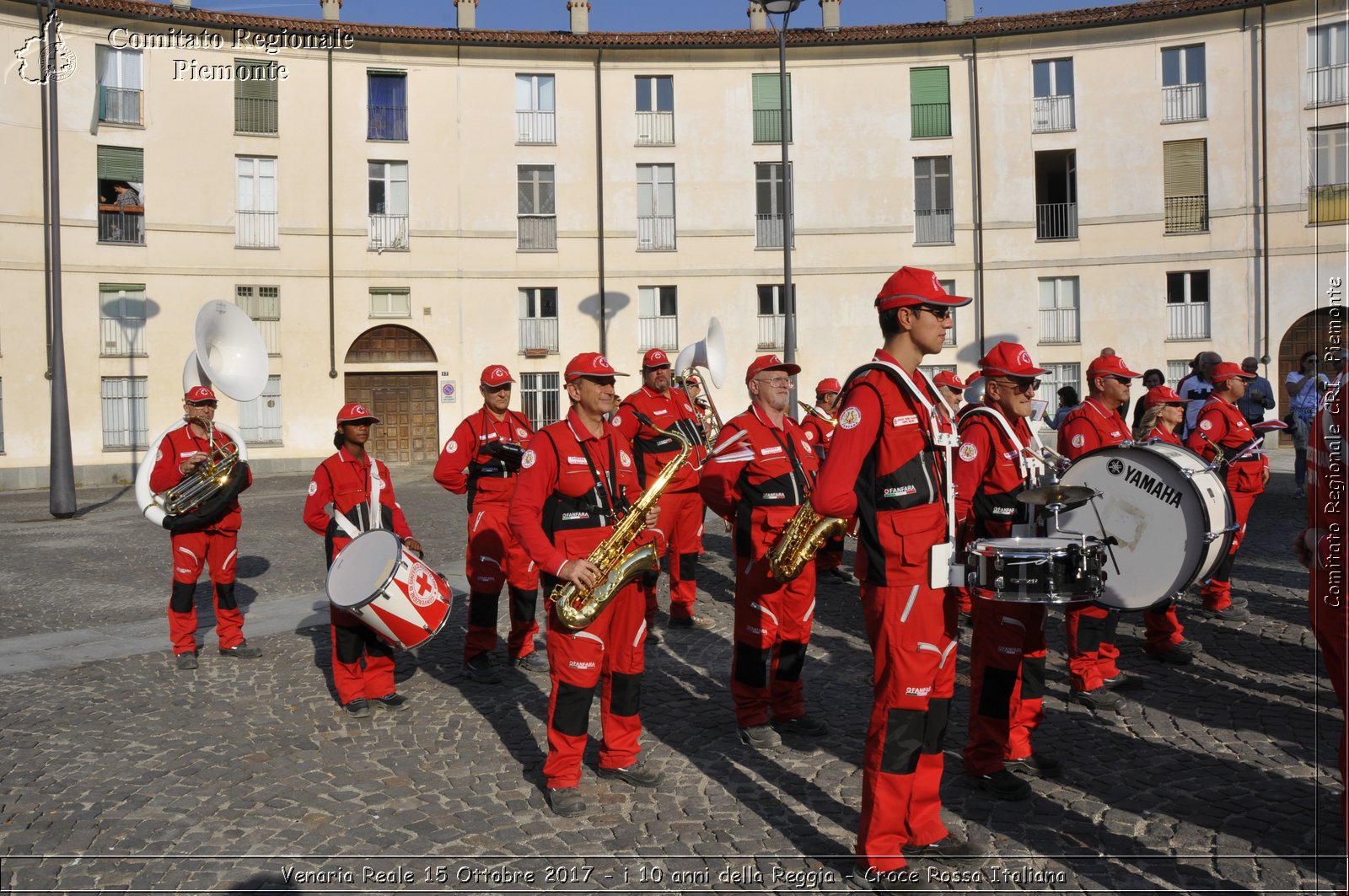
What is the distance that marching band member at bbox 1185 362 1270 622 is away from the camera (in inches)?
342

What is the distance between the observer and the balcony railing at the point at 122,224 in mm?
28344

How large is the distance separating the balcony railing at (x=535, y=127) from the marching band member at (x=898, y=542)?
93.3 feet

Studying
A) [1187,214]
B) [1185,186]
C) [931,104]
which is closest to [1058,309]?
[1187,214]

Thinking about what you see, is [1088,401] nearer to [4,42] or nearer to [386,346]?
[386,346]

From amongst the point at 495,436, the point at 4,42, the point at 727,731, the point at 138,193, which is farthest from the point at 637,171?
the point at 727,731

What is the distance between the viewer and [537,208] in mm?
31047

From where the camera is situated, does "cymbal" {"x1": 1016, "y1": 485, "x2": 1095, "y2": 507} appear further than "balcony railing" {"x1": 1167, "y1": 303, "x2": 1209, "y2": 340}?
No

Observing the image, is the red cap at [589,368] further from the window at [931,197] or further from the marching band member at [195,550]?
the window at [931,197]

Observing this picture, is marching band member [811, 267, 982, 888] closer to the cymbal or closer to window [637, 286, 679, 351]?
the cymbal

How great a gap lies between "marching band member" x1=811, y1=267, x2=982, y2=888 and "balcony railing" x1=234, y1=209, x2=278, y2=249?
28505 millimetres

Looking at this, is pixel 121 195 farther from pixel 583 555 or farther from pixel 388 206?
pixel 583 555

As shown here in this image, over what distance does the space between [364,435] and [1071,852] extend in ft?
16.4

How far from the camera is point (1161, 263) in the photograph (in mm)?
29891

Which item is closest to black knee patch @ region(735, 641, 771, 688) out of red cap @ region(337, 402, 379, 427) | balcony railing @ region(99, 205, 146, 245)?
red cap @ region(337, 402, 379, 427)
